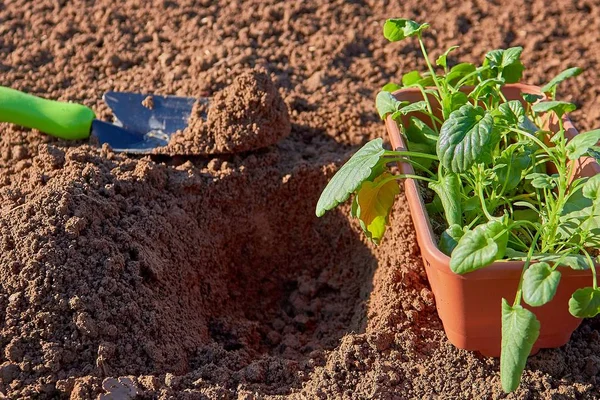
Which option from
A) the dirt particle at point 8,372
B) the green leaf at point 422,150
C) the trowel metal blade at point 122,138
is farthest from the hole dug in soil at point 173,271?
the green leaf at point 422,150

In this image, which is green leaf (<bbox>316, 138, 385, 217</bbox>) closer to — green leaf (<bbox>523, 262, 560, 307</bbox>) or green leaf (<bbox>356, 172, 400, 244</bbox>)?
green leaf (<bbox>356, 172, 400, 244</bbox>)

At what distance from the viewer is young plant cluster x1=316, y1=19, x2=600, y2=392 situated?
5.49ft

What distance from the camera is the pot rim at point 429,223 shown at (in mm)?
1755

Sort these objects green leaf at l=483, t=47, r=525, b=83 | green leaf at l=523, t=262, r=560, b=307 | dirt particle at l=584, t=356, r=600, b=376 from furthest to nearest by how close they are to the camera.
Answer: green leaf at l=483, t=47, r=525, b=83
dirt particle at l=584, t=356, r=600, b=376
green leaf at l=523, t=262, r=560, b=307

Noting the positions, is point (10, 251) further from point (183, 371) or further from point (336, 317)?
point (336, 317)

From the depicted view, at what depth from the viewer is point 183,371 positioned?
2072mm

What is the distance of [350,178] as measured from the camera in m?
1.90

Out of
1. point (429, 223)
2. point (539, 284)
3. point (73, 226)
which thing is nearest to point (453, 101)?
point (429, 223)

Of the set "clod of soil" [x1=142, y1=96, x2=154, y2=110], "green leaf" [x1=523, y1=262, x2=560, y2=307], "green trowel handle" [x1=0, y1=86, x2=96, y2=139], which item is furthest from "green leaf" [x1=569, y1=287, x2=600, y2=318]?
"green trowel handle" [x1=0, y1=86, x2=96, y2=139]

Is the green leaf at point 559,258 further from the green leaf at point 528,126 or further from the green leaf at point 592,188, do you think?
the green leaf at point 528,126

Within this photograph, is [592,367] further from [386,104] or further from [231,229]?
[231,229]

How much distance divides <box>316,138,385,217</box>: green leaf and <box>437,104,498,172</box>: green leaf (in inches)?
7.8

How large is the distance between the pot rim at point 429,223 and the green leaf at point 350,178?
16cm

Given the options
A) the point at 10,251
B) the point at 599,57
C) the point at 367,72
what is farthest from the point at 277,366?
the point at 599,57
